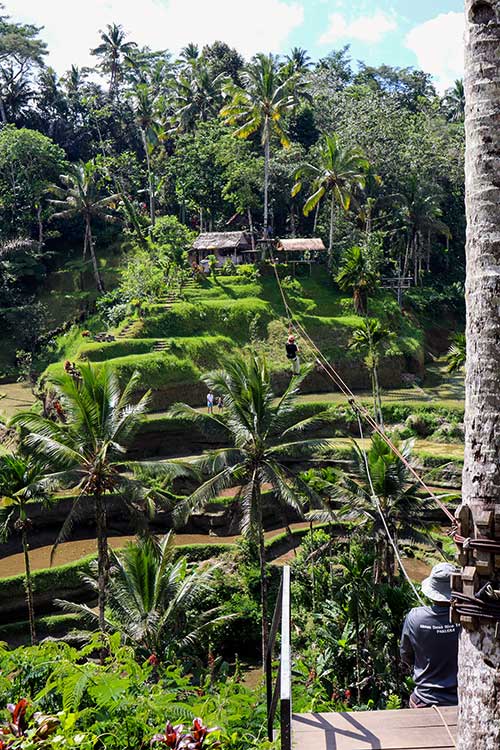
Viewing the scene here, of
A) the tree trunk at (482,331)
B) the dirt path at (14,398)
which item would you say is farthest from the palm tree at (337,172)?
the tree trunk at (482,331)

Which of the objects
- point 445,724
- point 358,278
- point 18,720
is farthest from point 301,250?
point 18,720

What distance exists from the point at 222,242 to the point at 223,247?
0.28 meters

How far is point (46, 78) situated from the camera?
167ft

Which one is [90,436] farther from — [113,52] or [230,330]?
[113,52]

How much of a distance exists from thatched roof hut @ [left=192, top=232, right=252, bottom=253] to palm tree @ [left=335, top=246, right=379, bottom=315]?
5772 millimetres

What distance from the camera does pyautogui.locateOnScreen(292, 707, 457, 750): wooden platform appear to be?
143 inches

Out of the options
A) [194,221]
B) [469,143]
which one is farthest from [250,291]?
[469,143]

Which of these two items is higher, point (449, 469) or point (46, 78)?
point (46, 78)

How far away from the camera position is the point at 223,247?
126 feet

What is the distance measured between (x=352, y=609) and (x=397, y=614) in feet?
3.27

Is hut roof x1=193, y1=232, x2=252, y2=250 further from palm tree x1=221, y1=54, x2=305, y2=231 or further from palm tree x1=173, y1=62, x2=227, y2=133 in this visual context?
palm tree x1=173, y1=62, x2=227, y2=133

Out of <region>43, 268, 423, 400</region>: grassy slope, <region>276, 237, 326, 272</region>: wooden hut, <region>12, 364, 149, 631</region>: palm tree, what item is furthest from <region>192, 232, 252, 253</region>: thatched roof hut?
<region>12, 364, 149, 631</region>: palm tree

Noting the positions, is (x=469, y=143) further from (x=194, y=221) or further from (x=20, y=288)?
(x=194, y=221)

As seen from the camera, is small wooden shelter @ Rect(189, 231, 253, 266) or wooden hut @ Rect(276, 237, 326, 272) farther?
small wooden shelter @ Rect(189, 231, 253, 266)
